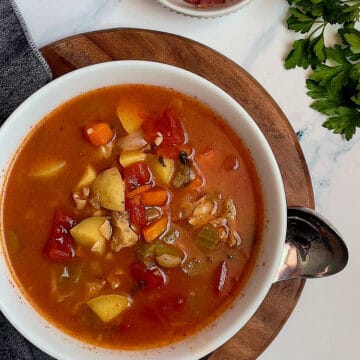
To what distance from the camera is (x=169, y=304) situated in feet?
11.2

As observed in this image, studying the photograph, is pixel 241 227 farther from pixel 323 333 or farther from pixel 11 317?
pixel 11 317

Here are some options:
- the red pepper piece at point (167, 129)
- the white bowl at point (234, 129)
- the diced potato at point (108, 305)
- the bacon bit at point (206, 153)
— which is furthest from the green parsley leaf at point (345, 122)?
the diced potato at point (108, 305)

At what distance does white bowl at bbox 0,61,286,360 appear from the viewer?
3277 millimetres

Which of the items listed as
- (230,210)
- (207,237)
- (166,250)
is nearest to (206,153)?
(230,210)

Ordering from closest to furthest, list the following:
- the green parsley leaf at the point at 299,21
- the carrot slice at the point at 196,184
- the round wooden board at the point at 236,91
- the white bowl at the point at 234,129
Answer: the white bowl at the point at 234,129
the carrot slice at the point at 196,184
the round wooden board at the point at 236,91
the green parsley leaf at the point at 299,21

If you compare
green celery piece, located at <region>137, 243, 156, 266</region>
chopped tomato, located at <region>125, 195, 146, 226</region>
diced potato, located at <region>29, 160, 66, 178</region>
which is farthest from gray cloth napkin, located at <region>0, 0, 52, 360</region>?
green celery piece, located at <region>137, 243, 156, 266</region>

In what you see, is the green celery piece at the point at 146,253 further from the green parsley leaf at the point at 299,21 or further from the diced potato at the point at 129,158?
the green parsley leaf at the point at 299,21

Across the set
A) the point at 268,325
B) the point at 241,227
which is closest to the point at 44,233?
the point at 241,227

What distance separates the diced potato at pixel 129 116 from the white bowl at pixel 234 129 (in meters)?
0.12

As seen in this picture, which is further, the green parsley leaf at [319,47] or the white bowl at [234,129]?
the green parsley leaf at [319,47]

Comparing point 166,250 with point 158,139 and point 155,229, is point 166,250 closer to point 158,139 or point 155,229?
point 155,229

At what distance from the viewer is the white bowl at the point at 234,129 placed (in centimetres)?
328

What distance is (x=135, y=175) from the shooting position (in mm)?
3354

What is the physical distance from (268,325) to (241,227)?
1.84 feet
